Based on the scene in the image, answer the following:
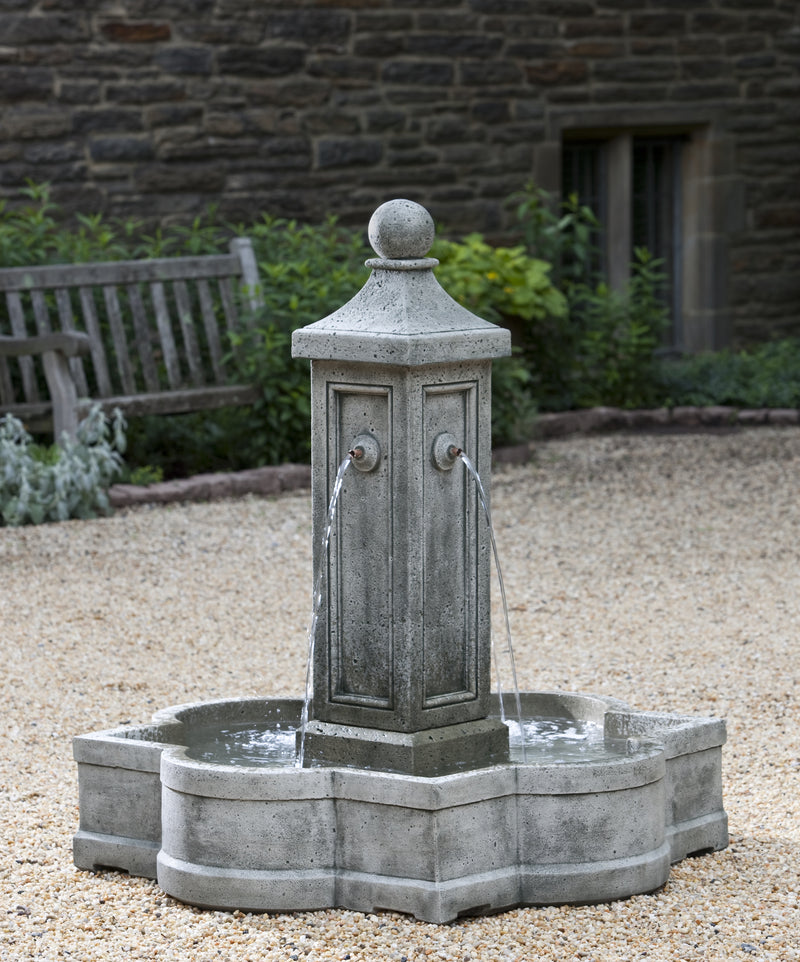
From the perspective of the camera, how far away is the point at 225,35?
30.7ft

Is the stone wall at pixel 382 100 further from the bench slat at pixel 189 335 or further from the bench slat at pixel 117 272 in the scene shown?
the bench slat at pixel 189 335

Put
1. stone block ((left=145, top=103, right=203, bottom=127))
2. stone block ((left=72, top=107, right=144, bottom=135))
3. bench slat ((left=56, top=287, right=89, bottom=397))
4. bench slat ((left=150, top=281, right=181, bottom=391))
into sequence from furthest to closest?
stone block ((left=145, top=103, right=203, bottom=127))
stone block ((left=72, top=107, right=144, bottom=135))
bench slat ((left=150, top=281, right=181, bottom=391))
bench slat ((left=56, top=287, right=89, bottom=397))

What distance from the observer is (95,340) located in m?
7.91

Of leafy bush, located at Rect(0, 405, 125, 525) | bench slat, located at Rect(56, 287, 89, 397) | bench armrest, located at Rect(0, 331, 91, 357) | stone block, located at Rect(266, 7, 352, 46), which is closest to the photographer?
leafy bush, located at Rect(0, 405, 125, 525)

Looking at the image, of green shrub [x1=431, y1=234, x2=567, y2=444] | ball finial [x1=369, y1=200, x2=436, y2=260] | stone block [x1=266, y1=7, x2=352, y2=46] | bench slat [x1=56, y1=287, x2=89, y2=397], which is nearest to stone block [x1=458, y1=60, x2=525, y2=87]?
stone block [x1=266, y1=7, x2=352, y2=46]

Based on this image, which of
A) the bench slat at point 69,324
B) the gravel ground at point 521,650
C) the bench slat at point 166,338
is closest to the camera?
the gravel ground at point 521,650

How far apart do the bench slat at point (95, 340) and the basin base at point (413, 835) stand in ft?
15.5

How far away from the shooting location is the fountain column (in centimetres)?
331

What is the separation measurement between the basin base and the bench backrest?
465 cm

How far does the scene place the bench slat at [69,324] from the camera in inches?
307

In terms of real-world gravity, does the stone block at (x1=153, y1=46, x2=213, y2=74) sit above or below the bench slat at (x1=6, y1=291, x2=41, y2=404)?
above

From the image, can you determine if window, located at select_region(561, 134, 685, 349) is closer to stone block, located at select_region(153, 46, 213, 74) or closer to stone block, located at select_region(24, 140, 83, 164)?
stone block, located at select_region(153, 46, 213, 74)

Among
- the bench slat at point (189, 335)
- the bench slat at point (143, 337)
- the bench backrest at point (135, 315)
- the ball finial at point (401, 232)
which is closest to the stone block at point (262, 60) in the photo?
the bench backrest at point (135, 315)

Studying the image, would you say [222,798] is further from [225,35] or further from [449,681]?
[225,35]
